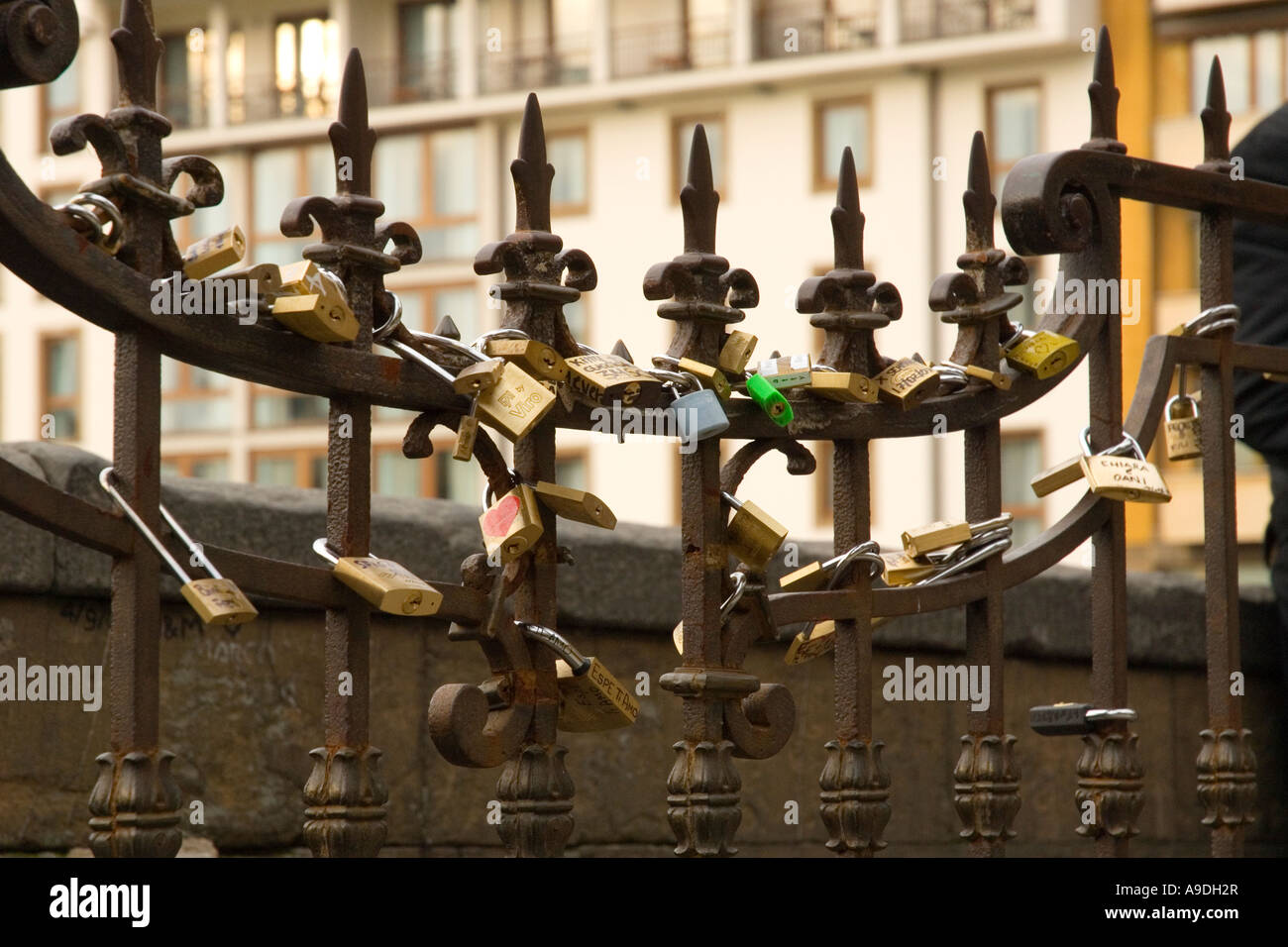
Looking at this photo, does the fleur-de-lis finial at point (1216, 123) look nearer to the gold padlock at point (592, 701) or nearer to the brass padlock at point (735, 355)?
the brass padlock at point (735, 355)

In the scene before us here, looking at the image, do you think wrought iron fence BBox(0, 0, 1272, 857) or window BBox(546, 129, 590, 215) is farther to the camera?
window BBox(546, 129, 590, 215)

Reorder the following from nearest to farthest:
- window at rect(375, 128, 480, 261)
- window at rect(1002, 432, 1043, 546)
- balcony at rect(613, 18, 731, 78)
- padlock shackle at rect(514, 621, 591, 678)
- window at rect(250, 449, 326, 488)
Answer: padlock shackle at rect(514, 621, 591, 678), window at rect(1002, 432, 1043, 546), balcony at rect(613, 18, 731, 78), window at rect(375, 128, 480, 261), window at rect(250, 449, 326, 488)

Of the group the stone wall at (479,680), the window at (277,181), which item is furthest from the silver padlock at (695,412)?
the window at (277,181)

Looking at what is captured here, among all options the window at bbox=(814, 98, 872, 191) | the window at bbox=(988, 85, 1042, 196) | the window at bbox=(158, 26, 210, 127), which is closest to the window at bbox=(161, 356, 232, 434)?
the window at bbox=(158, 26, 210, 127)

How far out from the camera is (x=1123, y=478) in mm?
2775

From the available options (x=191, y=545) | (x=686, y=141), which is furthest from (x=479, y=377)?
(x=686, y=141)

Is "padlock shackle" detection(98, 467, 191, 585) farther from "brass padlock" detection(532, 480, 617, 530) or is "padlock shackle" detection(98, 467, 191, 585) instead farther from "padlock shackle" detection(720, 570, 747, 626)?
"padlock shackle" detection(720, 570, 747, 626)

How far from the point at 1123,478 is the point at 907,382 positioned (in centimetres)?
39

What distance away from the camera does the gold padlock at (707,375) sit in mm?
2418

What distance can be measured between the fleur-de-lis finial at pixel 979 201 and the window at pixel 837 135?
24798mm

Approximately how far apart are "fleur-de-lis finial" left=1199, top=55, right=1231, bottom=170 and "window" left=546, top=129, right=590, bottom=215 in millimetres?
26264

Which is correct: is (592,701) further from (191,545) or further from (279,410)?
(279,410)

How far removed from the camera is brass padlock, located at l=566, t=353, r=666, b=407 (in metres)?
2.31
